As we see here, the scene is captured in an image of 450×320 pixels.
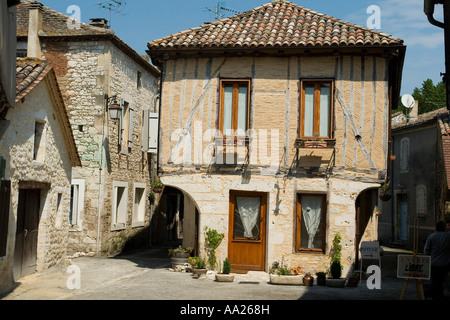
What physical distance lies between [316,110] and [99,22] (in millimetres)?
9113

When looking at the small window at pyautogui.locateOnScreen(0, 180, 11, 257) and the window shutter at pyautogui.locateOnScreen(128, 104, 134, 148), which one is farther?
the window shutter at pyautogui.locateOnScreen(128, 104, 134, 148)

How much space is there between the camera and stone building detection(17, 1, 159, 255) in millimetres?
17594

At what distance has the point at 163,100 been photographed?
48.0 ft

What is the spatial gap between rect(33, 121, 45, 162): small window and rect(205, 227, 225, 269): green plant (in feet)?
14.0

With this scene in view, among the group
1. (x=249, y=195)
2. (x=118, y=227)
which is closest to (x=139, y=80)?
(x=118, y=227)

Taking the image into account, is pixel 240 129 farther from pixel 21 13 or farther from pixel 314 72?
pixel 21 13

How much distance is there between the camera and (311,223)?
14.0 m

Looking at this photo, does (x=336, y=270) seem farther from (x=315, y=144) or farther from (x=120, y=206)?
(x=120, y=206)

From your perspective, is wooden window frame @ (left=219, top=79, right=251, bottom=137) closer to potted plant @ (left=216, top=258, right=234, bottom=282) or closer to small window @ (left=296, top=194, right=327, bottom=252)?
small window @ (left=296, top=194, right=327, bottom=252)

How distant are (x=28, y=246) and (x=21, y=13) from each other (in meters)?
9.35

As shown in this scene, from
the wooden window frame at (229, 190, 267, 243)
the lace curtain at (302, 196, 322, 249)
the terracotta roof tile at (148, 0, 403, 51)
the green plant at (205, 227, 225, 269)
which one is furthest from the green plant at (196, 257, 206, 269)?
the terracotta roof tile at (148, 0, 403, 51)

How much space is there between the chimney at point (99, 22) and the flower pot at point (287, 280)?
10953mm
